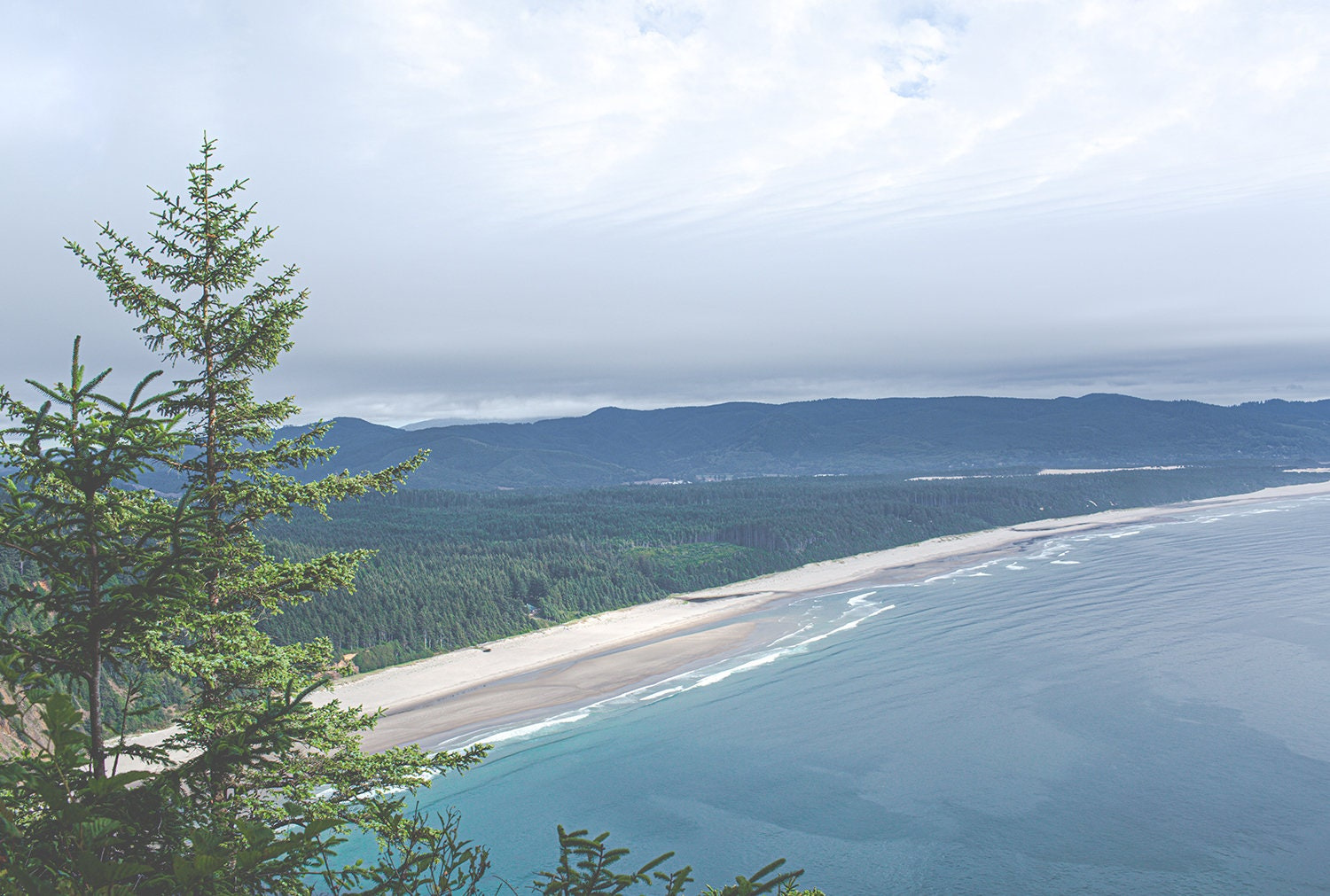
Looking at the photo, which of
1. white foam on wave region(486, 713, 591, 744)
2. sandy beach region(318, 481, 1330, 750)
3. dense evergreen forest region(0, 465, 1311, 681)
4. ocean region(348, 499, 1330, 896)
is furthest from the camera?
dense evergreen forest region(0, 465, 1311, 681)

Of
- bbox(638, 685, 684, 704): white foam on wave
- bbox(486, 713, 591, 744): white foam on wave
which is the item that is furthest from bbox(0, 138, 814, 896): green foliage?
bbox(638, 685, 684, 704): white foam on wave

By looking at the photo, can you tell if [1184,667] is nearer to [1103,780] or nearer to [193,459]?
[1103,780]

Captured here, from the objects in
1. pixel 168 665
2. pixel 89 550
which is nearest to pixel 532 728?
pixel 168 665

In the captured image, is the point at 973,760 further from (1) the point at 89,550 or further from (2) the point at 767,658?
(1) the point at 89,550

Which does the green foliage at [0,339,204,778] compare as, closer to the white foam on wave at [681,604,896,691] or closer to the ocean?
the ocean

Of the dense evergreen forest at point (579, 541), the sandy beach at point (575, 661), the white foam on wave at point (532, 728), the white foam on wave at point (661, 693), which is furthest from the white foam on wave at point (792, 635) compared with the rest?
the dense evergreen forest at point (579, 541)

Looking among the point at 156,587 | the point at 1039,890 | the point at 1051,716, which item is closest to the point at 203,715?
the point at 156,587

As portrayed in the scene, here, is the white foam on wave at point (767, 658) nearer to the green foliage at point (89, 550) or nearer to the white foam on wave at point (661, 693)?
the white foam on wave at point (661, 693)
